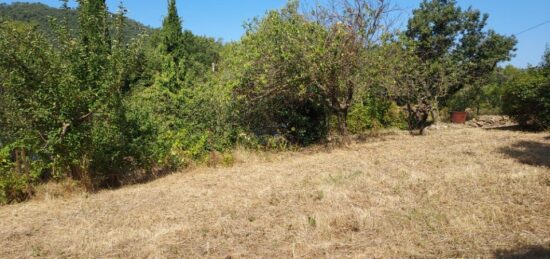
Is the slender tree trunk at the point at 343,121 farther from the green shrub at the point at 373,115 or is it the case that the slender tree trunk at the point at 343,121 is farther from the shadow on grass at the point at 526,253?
the shadow on grass at the point at 526,253

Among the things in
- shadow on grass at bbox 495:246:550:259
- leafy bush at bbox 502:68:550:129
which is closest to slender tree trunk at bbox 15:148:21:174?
shadow on grass at bbox 495:246:550:259

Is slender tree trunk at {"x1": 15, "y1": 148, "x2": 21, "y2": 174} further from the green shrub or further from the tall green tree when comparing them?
the tall green tree

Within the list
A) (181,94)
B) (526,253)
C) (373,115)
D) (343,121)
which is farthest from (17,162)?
(373,115)

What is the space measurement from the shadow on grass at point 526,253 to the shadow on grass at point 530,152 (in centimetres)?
402

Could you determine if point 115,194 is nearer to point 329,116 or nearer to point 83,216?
point 83,216

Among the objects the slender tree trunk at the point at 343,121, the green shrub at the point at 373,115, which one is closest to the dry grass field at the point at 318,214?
the slender tree trunk at the point at 343,121

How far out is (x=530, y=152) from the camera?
8453 millimetres

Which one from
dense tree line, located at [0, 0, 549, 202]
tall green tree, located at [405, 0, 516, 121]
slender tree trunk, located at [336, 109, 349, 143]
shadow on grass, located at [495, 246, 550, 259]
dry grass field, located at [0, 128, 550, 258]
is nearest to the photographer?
shadow on grass, located at [495, 246, 550, 259]

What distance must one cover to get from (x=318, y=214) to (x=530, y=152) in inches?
228

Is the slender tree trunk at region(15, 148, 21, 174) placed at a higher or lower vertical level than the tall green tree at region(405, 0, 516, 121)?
lower

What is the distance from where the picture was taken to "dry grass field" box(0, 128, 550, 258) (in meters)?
4.38

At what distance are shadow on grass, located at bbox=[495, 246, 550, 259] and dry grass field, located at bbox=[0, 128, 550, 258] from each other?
0.02 m

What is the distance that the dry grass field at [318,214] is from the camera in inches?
172

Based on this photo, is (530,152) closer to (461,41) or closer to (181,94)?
(181,94)
